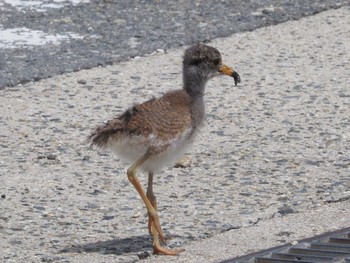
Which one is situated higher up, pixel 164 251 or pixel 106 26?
pixel 106 26

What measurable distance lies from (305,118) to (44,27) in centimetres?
316

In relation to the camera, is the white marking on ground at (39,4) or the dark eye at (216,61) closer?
the dark eye at (216,61)

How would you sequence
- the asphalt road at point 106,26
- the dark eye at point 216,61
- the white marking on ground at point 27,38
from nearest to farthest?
the dark eye at point 216,61 → the asphalt road at point 106,26 → the white marking on ground at point 27,38

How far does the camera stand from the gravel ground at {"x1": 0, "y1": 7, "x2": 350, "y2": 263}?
6.52 m

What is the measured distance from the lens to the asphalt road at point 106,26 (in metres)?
9.96

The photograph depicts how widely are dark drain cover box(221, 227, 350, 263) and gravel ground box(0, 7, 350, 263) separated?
0.26m

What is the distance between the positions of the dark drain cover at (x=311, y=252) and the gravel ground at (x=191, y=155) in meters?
0.26

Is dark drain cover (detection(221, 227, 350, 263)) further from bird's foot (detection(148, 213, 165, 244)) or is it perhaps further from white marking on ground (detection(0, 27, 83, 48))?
white marking on ground (detection(0, 27, 83, 48))

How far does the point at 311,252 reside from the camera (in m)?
6.00

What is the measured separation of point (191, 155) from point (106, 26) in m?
3.28

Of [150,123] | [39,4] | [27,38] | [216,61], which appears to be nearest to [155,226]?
[150,123]

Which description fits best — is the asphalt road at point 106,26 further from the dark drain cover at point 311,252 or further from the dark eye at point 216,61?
the dark drain cover at point 311,252

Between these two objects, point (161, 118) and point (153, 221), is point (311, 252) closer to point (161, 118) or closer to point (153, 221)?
point (153, 221)

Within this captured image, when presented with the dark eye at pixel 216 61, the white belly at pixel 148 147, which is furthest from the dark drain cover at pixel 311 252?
the dark eye at pixel 216 61
